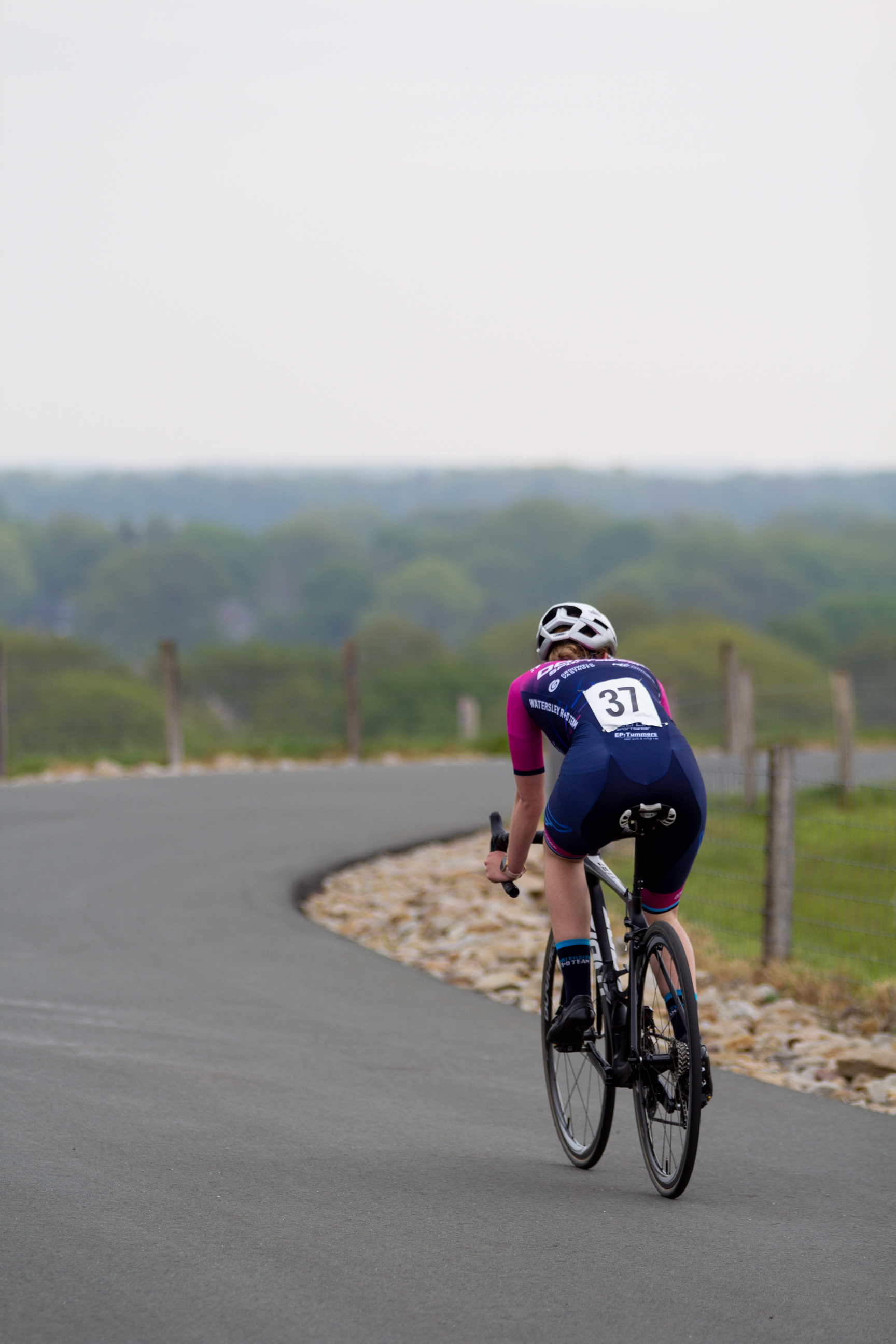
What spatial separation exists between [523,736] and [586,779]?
36cm

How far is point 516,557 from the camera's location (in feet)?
575

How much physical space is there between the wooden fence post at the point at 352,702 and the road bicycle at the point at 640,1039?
60.4ft

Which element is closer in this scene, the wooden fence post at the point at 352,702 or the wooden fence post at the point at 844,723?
the wooden fence post at the point at 844,723

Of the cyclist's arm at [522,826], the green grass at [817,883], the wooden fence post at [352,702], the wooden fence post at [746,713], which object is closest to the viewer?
A: the cyclist's arm at [522,826]

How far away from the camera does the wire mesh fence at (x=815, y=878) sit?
11.1 m

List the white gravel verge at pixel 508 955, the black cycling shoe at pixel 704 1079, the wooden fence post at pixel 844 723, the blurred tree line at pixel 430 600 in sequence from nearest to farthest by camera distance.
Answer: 1. the black cycling shoe at pixel 704 1079
2. the white gravel verge at pixel 508 955
3. the wooden fence post at pixel 844 723
4. the blurred tree line at pixel 430 600

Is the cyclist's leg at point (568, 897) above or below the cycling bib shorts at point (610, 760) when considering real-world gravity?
below

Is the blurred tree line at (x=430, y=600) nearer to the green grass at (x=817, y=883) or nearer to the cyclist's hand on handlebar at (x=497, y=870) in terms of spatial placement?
the green grass at (x=817, y=883)

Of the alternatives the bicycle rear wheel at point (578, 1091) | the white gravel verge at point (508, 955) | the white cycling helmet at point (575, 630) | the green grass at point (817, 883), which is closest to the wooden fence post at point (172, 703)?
the green grass at point (817, 883)

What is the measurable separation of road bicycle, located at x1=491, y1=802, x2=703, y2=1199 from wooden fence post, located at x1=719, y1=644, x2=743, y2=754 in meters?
15.7

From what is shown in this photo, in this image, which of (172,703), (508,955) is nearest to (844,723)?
(172,703)

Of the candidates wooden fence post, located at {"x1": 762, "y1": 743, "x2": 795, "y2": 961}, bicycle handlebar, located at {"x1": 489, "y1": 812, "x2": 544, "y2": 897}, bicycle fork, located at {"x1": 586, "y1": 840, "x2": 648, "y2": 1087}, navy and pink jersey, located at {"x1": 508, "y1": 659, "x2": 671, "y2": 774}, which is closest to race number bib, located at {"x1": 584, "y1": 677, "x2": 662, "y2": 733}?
navy and pink jersey, located at {"x1": 508, "y1": 659, "x2": 671, "y2": 774}

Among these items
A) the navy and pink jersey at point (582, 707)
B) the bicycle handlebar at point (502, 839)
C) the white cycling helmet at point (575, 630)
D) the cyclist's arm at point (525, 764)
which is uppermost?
the white cycling helmet at point (575, 630)

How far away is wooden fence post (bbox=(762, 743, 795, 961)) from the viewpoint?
9719mm
